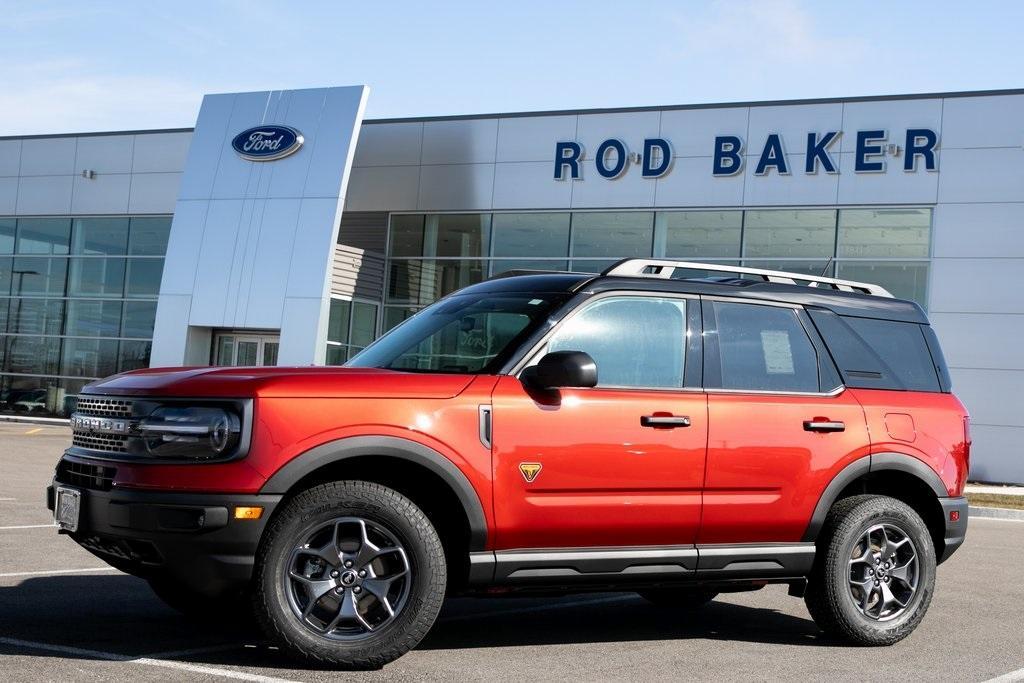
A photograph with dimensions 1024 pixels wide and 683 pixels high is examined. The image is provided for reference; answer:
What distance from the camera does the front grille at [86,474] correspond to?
579 centimetres

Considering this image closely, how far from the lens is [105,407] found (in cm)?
602

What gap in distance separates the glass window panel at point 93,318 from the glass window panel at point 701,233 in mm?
15439

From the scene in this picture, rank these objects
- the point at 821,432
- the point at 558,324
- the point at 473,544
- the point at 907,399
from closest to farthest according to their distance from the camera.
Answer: the point at 473,544 → the point at 558,324 → the point at 821,432 → the point at 907,399

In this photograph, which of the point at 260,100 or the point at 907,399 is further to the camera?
the point at 260,100

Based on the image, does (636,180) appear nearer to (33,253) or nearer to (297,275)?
(297,275)

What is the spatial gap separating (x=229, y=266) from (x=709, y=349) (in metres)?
25.3

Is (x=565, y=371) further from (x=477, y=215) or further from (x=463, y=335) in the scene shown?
(x=477, y=215)

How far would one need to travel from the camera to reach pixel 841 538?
7.07m

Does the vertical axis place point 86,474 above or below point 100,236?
below

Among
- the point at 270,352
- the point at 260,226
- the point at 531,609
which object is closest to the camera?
the point at 531,609

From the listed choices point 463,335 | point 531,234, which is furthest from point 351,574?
point 531,234

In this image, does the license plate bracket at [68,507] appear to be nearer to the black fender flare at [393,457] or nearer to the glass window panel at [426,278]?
the black fender flare at [393,457]

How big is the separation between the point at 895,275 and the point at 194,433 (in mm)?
23494

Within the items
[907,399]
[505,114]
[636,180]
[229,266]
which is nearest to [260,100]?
[229,266]
